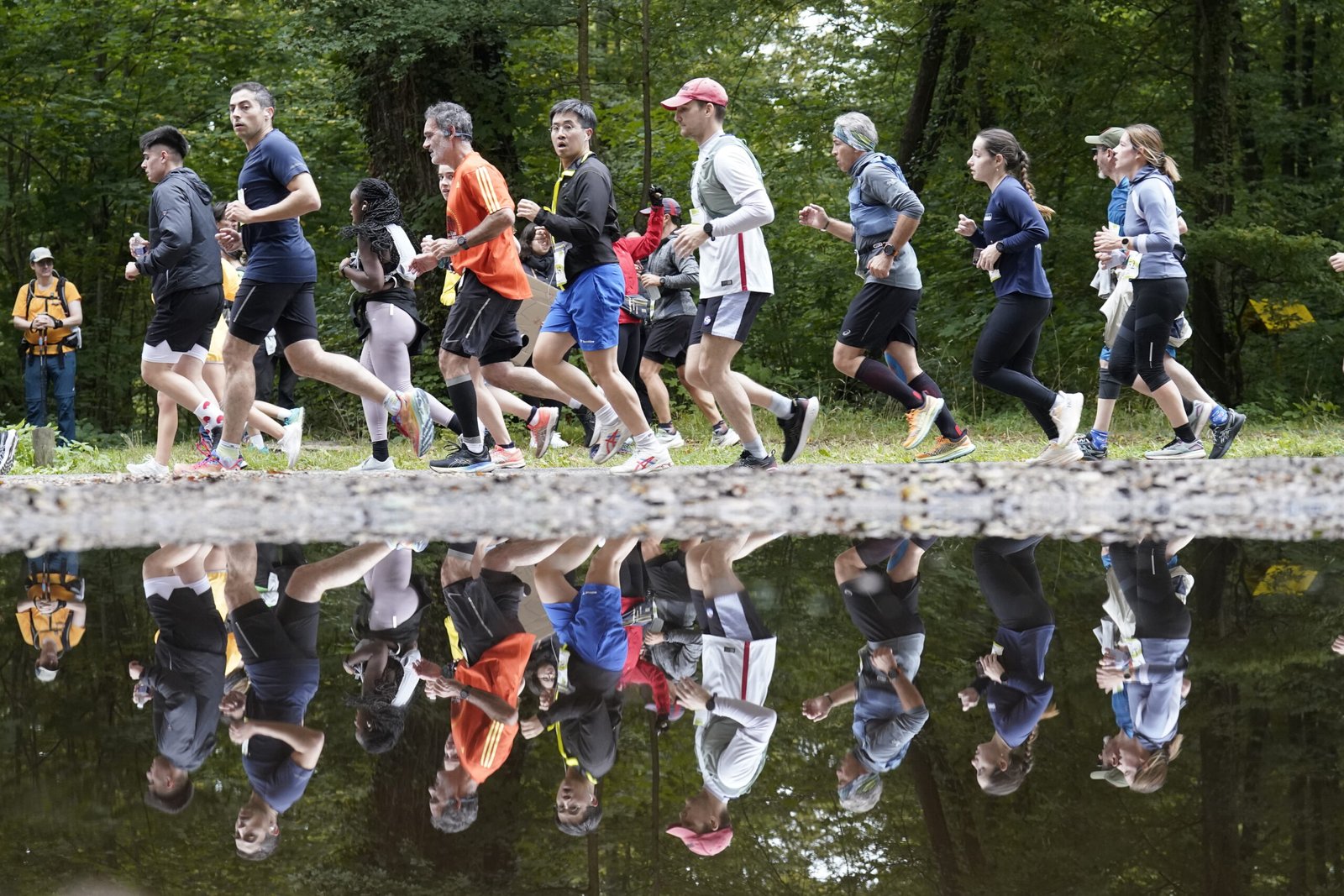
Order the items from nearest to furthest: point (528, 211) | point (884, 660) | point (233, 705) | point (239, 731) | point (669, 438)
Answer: point (239, 731)
point (233, 705)
point (884, 660)
point (528, 211)
point (669, 438)

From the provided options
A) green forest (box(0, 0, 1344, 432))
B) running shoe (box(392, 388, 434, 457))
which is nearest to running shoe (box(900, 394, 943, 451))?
running shoe (box(392, 388, 434, 457))

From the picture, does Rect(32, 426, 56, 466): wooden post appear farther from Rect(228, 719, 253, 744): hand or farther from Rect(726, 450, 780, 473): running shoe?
Rect(228, 719, 253, 744): hand

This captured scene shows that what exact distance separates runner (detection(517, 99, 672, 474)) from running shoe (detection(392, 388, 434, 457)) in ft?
3.24

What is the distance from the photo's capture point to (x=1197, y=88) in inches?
705

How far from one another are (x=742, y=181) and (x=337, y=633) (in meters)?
4.55

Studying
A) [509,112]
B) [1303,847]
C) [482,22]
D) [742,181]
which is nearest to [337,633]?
[1303,847]

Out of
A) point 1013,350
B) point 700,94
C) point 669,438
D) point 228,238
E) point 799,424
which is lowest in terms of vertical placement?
point 669,438

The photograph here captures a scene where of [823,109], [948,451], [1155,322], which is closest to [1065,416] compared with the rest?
[948,451]

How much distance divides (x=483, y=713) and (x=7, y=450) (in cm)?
858

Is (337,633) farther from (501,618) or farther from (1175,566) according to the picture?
(1175,566)

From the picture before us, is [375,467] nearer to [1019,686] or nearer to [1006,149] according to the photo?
[1006,149]

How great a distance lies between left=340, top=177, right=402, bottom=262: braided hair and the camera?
9742mm

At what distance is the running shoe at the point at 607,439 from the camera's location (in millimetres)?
10062

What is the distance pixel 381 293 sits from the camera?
9883 mm
